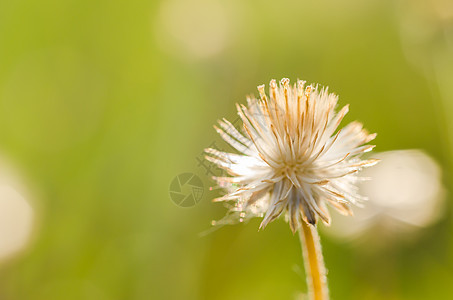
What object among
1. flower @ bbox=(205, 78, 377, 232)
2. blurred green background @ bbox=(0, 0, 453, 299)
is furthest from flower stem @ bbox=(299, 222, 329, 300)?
blurred green background @ bbox=(0, 0, 453, 299)

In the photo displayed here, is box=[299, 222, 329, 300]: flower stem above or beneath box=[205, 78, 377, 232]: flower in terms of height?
beneath

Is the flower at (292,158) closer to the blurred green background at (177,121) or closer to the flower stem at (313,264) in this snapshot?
the flower stem at (313,264)

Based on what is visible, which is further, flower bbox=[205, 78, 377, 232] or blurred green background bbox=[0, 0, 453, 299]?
blurred green background bbox=[0, 0, 453, 299]

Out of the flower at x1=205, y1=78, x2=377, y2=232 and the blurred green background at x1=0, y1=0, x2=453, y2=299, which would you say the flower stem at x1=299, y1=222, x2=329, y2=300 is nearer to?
the flower at x1=205, y1=78, x2=377, y2=232

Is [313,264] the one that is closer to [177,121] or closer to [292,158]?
[292,158]

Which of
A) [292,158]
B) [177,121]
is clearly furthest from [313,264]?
[177,121]
